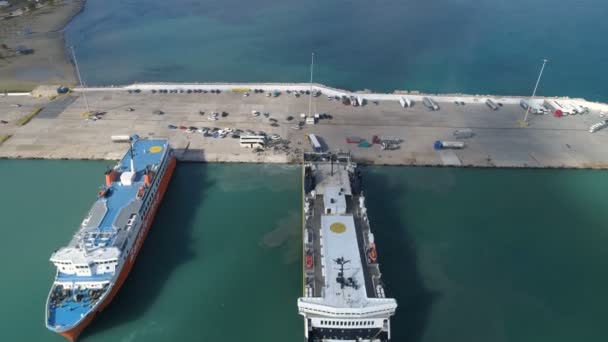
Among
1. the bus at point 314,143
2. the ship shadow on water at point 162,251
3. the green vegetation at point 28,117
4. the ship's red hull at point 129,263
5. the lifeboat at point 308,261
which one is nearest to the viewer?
the ship's red hull at point 129,263

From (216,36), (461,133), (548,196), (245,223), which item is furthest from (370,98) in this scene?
(216,36)

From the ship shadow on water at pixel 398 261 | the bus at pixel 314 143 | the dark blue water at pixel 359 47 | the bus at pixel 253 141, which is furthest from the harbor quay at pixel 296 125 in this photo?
the dark blue water at pixel 359 47

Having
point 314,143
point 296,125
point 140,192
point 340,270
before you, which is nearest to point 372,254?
point 340,270

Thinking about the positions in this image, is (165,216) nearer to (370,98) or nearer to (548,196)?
(370,98)

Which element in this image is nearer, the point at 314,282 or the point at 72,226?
the point at 314,282

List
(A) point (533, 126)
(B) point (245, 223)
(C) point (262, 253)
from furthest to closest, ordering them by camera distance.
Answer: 1. (A) point (533, 126)
2. (B) point (245, 223)
3. (C) point (262, 253)

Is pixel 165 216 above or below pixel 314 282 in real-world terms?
below

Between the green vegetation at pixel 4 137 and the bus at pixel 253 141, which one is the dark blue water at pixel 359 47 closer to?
the green vegetation at pixel 4 137
